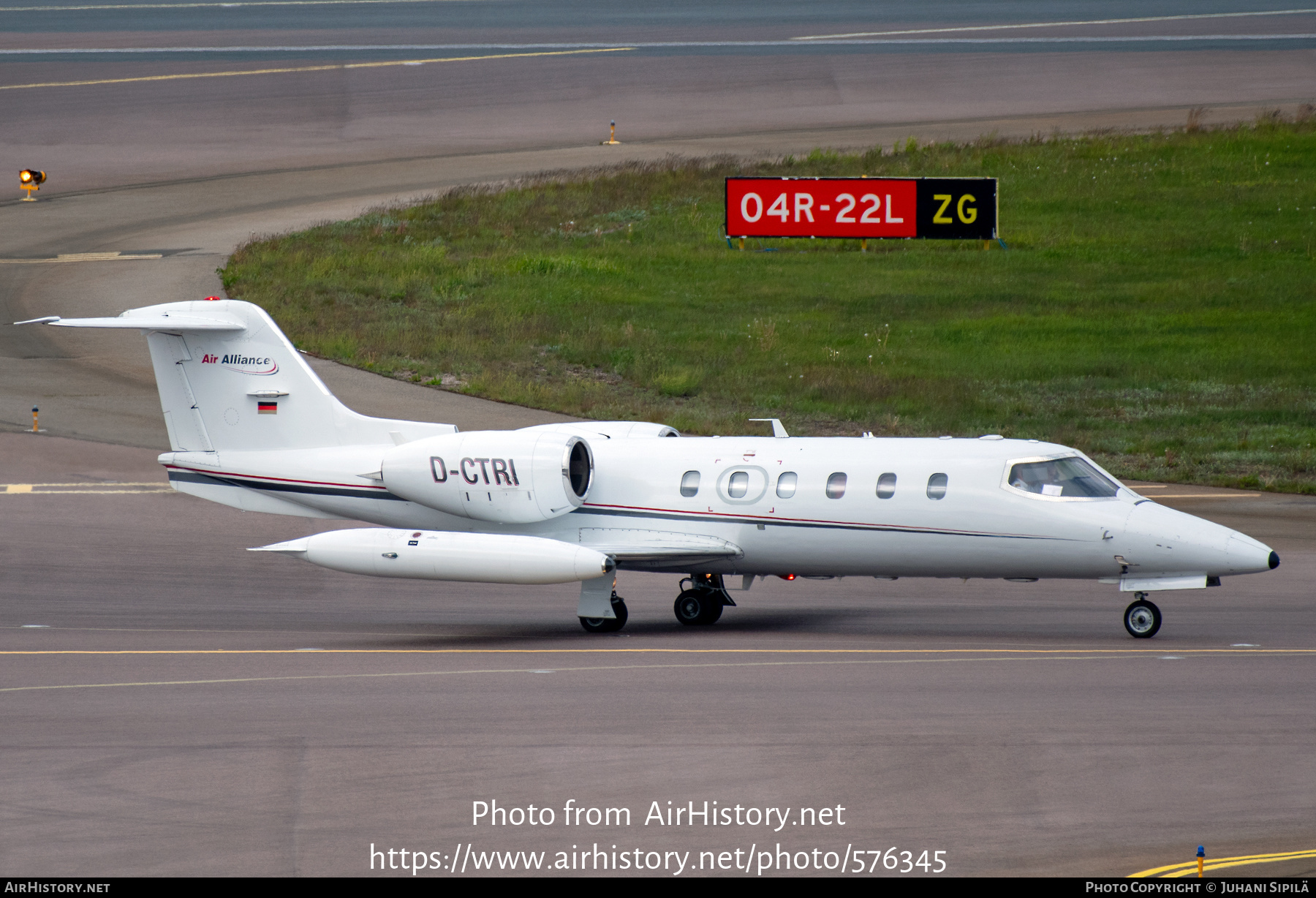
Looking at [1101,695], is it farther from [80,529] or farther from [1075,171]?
[1075,171]

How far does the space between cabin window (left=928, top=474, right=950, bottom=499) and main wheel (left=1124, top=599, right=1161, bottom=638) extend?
9.13 feet

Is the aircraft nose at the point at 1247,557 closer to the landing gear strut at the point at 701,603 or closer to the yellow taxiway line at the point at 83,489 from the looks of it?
the landing gear strut at the point at 701,603

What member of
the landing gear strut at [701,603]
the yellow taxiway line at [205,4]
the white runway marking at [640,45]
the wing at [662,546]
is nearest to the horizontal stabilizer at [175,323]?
the wing at [662,546]

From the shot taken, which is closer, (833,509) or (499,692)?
(499,692)

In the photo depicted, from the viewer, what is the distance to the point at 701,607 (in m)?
23.4

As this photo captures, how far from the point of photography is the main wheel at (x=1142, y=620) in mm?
20562

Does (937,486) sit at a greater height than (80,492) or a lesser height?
greater

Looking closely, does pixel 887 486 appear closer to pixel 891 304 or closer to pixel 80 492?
pixel 80 492

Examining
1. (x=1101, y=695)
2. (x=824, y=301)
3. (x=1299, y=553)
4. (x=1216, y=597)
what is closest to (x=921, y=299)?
(x=824, y=301)

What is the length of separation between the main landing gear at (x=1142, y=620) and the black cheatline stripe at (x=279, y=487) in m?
10.2

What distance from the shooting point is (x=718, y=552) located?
22.5 meters

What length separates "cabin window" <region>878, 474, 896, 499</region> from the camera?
21750mm

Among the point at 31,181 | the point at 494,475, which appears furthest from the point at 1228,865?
the point at 31,181

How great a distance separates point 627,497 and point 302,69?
57673 mm
